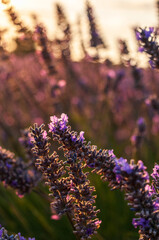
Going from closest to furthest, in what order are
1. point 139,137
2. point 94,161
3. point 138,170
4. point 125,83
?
point 138,170, point 94,161, point 139,137, point 125,83

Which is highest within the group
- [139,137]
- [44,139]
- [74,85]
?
[74,85]

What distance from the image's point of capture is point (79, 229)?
145 centimetres

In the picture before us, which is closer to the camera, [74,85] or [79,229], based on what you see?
[79,229]

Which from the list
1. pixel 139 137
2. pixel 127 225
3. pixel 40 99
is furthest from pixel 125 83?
pixel 127 225

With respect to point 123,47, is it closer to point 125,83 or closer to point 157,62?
point 157,62

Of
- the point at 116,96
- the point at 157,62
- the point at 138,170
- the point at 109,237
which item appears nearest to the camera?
the point at 138,170

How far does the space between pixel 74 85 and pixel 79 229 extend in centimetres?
478

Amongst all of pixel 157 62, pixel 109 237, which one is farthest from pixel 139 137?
pixel 157 62

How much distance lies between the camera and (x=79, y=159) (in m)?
1.37

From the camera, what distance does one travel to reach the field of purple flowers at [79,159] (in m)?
1.33

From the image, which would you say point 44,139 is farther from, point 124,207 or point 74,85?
point 74,85

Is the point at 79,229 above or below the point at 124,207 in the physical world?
below

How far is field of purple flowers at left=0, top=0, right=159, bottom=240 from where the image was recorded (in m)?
1.33

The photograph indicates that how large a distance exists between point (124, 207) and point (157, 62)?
2.06m
